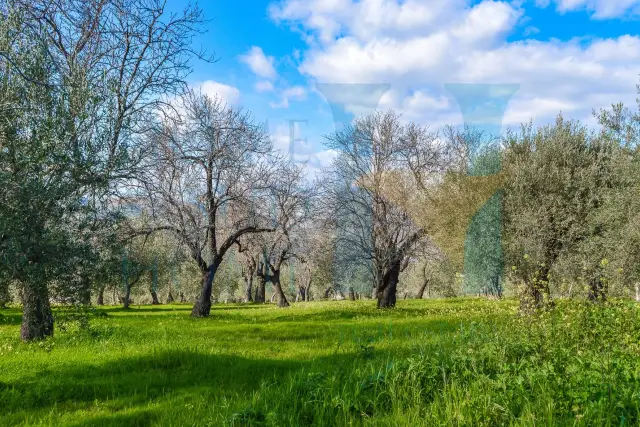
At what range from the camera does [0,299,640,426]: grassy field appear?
562 cm

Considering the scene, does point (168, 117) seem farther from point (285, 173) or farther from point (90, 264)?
point (285, 173)

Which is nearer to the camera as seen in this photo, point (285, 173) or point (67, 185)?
point (67, 185)

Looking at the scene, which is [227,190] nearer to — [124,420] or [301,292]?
[124,420]

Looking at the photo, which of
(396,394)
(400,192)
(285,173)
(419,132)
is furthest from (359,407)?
(285,173)

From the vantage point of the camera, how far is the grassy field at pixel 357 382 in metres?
5.62

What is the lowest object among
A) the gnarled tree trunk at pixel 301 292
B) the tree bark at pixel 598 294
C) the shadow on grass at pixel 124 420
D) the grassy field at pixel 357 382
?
the gnarled tree trunk at pixel 301 292

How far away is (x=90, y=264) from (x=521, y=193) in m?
19.9

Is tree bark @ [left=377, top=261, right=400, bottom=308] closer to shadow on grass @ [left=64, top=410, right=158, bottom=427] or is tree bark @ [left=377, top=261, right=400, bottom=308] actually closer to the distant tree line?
the distant tree line

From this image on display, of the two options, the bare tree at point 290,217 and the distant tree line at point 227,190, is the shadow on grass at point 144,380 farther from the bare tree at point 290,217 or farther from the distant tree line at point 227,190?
the bare tree at point 290,217

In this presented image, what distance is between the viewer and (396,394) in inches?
259

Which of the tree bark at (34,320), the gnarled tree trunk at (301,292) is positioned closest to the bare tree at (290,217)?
the tree bark at (34,320)

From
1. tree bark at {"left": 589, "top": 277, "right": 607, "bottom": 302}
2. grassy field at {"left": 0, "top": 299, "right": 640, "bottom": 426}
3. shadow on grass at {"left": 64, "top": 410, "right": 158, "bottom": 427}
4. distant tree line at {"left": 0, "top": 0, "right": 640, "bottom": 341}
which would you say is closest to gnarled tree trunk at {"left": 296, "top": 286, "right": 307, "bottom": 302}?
distant tree line at {"left": 0, "top": 0, "right": 640, "bottom": 341}

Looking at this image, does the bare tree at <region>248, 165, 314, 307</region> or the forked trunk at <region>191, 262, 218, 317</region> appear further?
the bare tree at <region>248, 165, 314, 307</region>

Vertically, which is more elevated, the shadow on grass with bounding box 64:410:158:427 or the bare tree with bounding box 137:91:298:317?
the bare tree with bounding box 137:91:298:317
